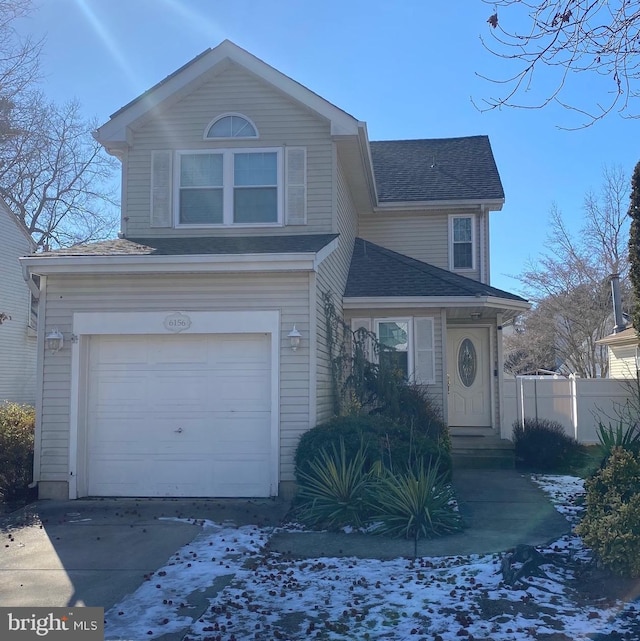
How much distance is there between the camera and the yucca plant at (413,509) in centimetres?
764

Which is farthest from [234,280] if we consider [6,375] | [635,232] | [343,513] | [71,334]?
[6,375]

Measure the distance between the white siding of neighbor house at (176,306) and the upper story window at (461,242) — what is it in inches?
282

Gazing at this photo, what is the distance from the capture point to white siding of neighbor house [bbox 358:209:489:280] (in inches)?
627

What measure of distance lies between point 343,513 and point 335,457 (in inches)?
29.7

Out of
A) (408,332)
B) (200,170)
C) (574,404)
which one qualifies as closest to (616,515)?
(408,332)

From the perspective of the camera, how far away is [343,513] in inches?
322

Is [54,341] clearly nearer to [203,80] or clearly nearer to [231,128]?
[231,128]

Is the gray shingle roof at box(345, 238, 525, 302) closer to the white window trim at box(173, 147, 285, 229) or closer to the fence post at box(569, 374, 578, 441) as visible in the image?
the white window trim at box(173, 147, 285, 229)

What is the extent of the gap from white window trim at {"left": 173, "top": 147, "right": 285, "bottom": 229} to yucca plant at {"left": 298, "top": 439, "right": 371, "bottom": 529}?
4.18 metres

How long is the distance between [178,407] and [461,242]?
870cm

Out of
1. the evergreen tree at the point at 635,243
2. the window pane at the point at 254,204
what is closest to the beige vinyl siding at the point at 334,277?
the window pane at the point at 254,204

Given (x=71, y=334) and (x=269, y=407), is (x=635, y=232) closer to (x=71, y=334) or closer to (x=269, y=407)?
(x=269, y=407)

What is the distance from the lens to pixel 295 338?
9555 millimetres

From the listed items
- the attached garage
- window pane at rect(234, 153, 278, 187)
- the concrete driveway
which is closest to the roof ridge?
window pane at rect(234, 153, 278, 187)
